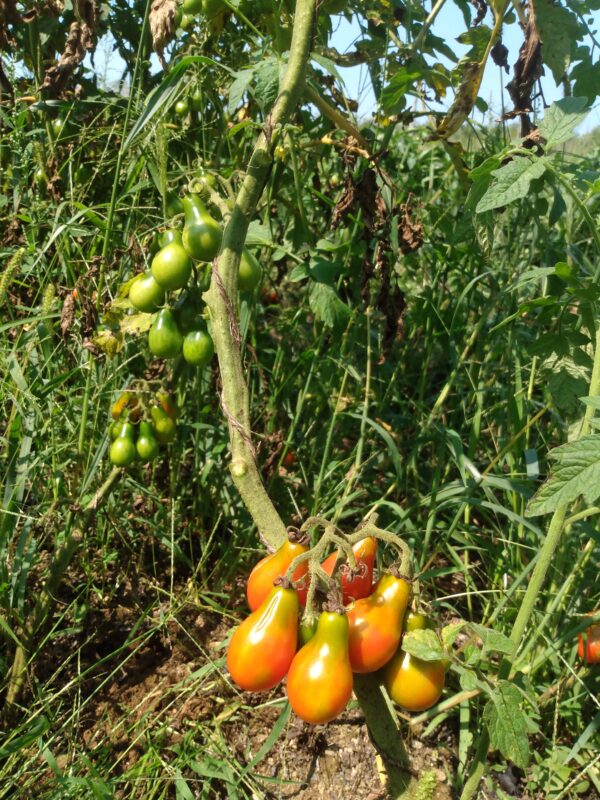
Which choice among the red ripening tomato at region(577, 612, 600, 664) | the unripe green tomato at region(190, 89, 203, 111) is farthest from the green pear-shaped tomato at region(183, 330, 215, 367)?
the red ripening tomato at region(577, 612, 600, 664)

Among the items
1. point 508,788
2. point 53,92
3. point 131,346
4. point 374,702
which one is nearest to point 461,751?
point 508,788

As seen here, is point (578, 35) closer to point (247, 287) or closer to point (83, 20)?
point (247, 287)

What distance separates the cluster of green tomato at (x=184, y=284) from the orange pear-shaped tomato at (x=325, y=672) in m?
0.70

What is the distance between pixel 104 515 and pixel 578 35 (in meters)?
1.61

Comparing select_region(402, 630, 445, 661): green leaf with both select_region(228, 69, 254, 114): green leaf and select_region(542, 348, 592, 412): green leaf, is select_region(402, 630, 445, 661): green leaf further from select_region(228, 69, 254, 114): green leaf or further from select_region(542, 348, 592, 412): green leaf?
select_region(228, 69, 254, 114): green leaf

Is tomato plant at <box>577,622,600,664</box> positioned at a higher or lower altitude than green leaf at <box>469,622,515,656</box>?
lower

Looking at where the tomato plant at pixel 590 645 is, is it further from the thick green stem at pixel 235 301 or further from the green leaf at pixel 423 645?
the thick green stem at pixel 235 301

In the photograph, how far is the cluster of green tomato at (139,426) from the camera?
5.27 feet

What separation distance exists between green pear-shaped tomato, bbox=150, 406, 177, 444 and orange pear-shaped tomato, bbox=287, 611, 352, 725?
31.7 inches

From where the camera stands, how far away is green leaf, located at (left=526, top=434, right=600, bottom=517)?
94 cm

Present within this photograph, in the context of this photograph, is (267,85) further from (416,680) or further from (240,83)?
(416,680)

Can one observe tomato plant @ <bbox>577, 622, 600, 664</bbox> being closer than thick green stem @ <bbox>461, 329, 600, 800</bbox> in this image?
No

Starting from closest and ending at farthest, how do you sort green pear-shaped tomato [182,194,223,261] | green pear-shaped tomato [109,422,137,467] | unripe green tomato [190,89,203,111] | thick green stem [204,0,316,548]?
thick green stem [204,0,316,548]
green pear-shaped tomato [182,194,223,261]
green pear-shaped tomato [109,422,137,467]
unripe green tomato [190,89,203,111]

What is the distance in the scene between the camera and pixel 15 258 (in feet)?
4.97
